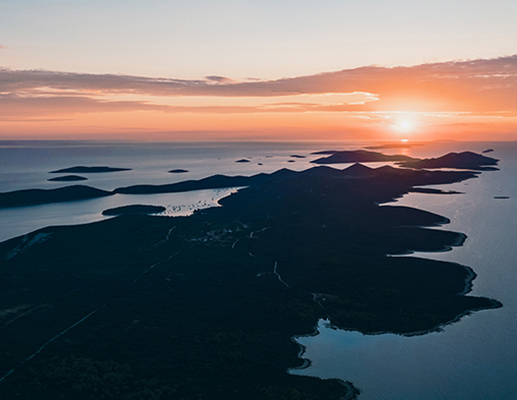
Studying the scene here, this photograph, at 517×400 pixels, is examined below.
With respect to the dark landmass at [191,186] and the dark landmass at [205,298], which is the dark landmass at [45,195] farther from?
the dark landmass at [205,298]

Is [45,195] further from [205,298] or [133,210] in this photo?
[205,298]

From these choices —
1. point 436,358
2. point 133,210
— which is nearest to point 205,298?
point 436,358

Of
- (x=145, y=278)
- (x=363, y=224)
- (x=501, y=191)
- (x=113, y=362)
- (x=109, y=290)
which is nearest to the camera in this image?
(x=113, y=362)

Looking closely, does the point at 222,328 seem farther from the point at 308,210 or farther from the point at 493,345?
the point at 308,210

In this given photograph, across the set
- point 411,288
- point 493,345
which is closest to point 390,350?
point 493,345

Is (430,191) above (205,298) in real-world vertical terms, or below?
above

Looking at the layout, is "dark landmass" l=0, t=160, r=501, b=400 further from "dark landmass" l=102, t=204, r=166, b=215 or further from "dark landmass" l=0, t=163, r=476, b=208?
"dark landmass" l=0, t=163, r=476, b=208
